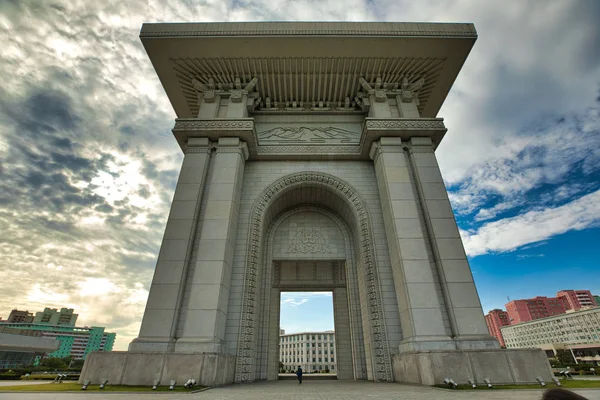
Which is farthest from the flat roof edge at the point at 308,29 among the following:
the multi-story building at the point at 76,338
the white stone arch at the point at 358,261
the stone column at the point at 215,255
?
the multi-story building at the point at 76,338

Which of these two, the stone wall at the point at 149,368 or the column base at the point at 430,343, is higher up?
the column base at the point at 430,343

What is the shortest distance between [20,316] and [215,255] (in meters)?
162

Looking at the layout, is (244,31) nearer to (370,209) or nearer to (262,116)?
(262,116)

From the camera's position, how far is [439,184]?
44.4ft

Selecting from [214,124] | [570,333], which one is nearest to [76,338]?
[214,124]

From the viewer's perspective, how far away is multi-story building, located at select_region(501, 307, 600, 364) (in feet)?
219

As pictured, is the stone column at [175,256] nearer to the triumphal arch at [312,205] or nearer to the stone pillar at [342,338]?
the triumphal arch at [312,205]

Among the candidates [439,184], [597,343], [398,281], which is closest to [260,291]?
[398,281]

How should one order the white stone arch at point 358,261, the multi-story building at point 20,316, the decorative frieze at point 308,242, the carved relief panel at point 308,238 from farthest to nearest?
1. the multi-story building at point 20,316
2. the decorative frieze at point 308,242
3. the carved relief panel at point 308,238
4. the white stone arch at point 358,261

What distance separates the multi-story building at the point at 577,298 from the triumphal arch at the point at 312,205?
160 m

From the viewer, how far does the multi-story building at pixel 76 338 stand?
119 m

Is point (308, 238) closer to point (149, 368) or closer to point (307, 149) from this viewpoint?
point (307, 149)

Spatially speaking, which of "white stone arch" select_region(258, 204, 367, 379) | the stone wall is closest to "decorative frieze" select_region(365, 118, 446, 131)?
"white stone arch" select_region(258, 204, 367, 379)

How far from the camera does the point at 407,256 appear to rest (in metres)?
11.9
